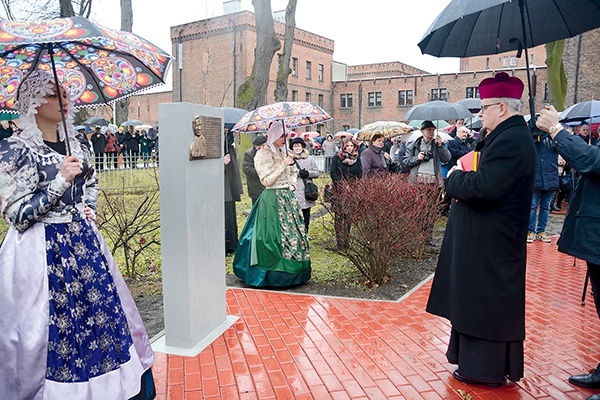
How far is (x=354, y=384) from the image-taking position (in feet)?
11.3

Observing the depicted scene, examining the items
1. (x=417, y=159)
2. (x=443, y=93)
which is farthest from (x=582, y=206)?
(x=443, y=93)

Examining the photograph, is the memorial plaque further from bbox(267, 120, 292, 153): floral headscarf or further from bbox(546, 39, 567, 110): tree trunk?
bbox(546, 39, 567, 110): tree trunk

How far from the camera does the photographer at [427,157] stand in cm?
764

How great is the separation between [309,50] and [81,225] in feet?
147

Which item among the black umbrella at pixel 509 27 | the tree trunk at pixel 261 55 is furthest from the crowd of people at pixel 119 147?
the black umbrella at pixel 509 27

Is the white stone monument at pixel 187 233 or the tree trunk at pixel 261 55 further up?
the tree trunk at pixel 261 55

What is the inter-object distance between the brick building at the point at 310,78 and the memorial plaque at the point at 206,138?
2896cm

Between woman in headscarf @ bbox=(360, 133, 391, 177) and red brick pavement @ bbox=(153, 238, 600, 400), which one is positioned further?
woman in headscarf @ bbox=(360, 133, 391, 177)

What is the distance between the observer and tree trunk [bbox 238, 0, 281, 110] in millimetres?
14711

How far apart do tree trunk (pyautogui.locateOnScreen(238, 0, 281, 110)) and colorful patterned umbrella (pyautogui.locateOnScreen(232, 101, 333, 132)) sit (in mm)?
9598

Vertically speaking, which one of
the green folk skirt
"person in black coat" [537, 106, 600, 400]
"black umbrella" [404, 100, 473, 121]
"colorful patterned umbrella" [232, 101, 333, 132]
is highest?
"black umbrella" [404, 100, 473, 121]

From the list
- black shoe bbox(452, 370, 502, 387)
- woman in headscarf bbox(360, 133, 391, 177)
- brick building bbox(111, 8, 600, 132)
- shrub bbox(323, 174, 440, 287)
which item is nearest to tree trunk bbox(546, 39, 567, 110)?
woman in headscarf bbox(360, 133, 391, 177)

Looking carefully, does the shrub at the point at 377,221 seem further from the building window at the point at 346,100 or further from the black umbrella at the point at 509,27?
the building window at the point at 346,100

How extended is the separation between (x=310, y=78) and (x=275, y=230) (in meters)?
41.9
